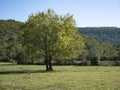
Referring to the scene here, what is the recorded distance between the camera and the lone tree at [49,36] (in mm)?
54469

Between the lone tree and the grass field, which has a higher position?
the lone tree

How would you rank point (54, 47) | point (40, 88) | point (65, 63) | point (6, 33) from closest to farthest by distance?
point (40, 88) → point (54, 47) → point (65, 63) → point (6, 33)

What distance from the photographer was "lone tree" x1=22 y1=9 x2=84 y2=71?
54469mm

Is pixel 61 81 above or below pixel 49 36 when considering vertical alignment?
below

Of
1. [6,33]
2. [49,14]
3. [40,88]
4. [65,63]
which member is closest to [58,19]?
[49,14]

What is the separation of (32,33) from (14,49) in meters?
79.7

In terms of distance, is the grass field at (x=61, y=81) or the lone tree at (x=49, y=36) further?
the lone tree at (x=49, y=36)

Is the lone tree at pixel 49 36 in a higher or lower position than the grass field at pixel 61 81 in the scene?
higher

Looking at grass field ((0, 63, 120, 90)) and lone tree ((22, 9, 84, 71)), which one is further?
lone tree ((22, 9, 84, 71))

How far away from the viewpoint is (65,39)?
2130 inches

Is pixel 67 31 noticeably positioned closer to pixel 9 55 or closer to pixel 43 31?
pixel 43 31

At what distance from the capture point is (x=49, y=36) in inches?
2175

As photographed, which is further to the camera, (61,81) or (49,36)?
(49,36)

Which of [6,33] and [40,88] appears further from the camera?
[6,33]
